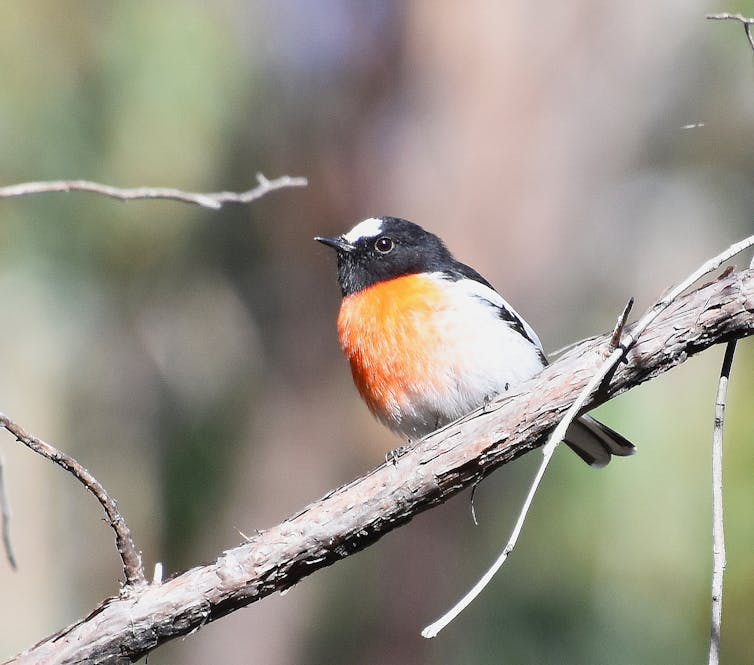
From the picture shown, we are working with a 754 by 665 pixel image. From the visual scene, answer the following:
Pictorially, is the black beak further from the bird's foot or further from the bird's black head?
the bird's foot

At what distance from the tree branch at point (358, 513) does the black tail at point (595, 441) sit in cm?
137

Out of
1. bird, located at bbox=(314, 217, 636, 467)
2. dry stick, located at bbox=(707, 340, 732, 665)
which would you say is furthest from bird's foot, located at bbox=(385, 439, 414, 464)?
dry stick, located at bbox=(707, 340, 732, 665)

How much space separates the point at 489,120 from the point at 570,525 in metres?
3.85

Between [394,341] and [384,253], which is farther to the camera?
[384,253]

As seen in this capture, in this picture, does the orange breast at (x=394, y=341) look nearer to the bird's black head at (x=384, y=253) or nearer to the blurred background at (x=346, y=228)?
the bird's black head at (x=384, y=253)

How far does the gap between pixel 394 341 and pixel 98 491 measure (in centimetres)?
181

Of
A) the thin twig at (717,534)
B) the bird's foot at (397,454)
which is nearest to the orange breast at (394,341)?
the bird's foot at (397,454)

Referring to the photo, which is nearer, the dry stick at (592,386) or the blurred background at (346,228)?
the dry stick at (592,386)

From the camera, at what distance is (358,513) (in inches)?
128

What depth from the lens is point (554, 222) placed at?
9.45m

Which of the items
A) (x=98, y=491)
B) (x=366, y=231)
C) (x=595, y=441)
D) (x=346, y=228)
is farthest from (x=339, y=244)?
(x=346, y=228)

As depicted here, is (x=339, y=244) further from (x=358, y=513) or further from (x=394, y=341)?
(x=358, y=513)

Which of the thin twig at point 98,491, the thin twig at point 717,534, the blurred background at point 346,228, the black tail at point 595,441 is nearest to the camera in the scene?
the thin twig at point 717,534

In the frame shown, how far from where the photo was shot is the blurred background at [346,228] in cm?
901
